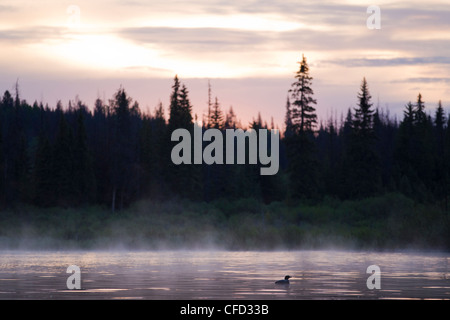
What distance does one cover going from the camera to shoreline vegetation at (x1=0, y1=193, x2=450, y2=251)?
39406mm

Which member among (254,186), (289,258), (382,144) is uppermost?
(382,144)

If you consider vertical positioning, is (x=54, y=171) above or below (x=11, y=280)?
above

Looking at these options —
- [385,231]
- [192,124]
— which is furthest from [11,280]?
[192,124]

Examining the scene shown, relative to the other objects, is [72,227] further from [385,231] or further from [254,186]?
[254,186]

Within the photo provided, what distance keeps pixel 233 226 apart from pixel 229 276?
82.9 ft

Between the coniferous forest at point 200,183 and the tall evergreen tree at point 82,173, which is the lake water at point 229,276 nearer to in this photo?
the coniferous forest at point 200,183

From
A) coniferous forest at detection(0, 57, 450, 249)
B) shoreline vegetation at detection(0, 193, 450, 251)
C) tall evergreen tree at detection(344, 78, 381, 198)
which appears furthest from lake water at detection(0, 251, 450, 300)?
tall evergreen tree at detection(344, 78, 381, 198)

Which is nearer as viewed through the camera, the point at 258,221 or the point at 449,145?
the point at 258,221

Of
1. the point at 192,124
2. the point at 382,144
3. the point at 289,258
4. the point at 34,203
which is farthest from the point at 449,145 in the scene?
the point at 289,258

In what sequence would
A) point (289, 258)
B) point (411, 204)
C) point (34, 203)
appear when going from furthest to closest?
point (34, 203) < point (411, 204) < point (289, 258)

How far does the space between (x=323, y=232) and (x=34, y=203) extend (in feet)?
125
